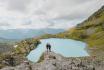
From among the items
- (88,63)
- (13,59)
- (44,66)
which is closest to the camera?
(44,66)

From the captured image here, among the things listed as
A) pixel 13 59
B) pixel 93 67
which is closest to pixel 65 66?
pixel 93 67

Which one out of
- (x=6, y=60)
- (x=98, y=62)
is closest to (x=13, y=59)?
(x=6, y=60)

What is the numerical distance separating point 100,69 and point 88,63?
2305 mm

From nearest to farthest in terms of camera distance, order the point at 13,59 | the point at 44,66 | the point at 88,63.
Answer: the point at 44,66
the point at 88,63
the point at 13,59

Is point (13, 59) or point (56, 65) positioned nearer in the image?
point (56, 65)

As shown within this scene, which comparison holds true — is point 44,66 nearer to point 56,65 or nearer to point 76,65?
point 56,65

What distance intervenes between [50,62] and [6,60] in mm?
121605

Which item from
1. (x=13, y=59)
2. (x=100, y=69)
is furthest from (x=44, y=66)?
(x=13, y=59)

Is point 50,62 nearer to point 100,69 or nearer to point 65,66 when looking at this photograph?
point 65,66

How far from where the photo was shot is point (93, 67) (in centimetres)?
4397

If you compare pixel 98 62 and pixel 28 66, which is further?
pixel 98 62

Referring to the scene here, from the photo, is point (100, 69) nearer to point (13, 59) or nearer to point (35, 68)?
point (35, 68)

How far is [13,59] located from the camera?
157500 mm

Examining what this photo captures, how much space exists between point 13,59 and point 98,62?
11481cm
